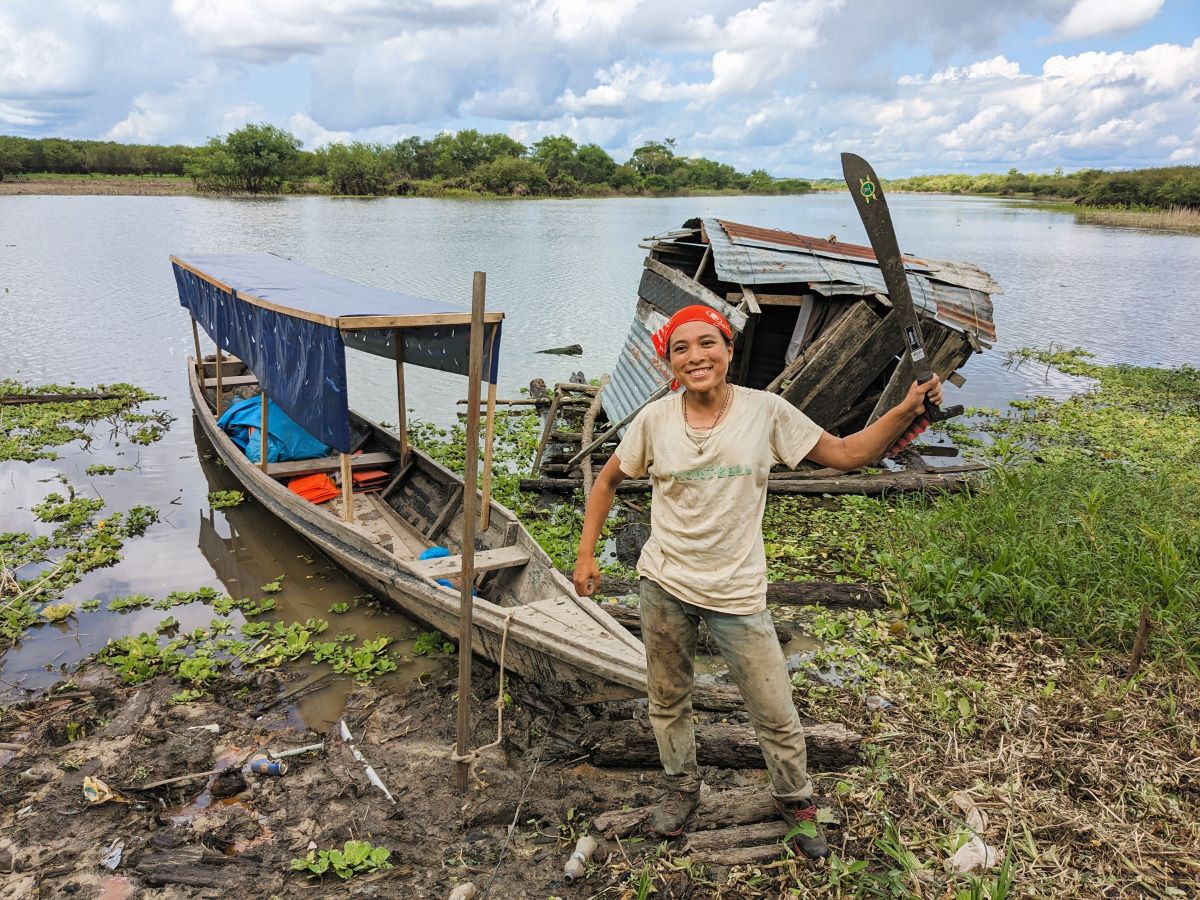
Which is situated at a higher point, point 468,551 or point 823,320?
point 823,320

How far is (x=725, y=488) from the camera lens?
300 cm

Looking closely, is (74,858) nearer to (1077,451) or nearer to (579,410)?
(579,410)

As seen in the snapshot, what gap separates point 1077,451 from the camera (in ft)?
31.9

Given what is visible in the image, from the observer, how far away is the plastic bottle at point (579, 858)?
3434 millimetres

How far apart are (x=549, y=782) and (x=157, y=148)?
87684 millimetres

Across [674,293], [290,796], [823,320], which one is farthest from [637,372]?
[290,796]

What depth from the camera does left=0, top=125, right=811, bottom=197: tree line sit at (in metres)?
59.2

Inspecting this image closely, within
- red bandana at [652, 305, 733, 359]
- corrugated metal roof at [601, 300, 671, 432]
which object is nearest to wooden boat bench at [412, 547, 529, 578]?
red bandana at [652, 305, 733, 359]

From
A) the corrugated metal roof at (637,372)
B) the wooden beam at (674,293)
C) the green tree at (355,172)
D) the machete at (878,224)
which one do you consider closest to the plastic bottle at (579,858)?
the machete at (878,224)

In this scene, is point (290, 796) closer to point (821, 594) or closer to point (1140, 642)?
point (821, 594)

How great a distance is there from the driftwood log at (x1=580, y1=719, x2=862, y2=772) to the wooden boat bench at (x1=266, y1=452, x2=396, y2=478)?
4669 millimetres

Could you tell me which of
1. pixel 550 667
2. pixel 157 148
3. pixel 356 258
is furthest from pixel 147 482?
pixel 157 148

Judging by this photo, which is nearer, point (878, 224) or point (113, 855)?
point (878, 224)

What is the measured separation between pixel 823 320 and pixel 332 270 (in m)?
18.5
